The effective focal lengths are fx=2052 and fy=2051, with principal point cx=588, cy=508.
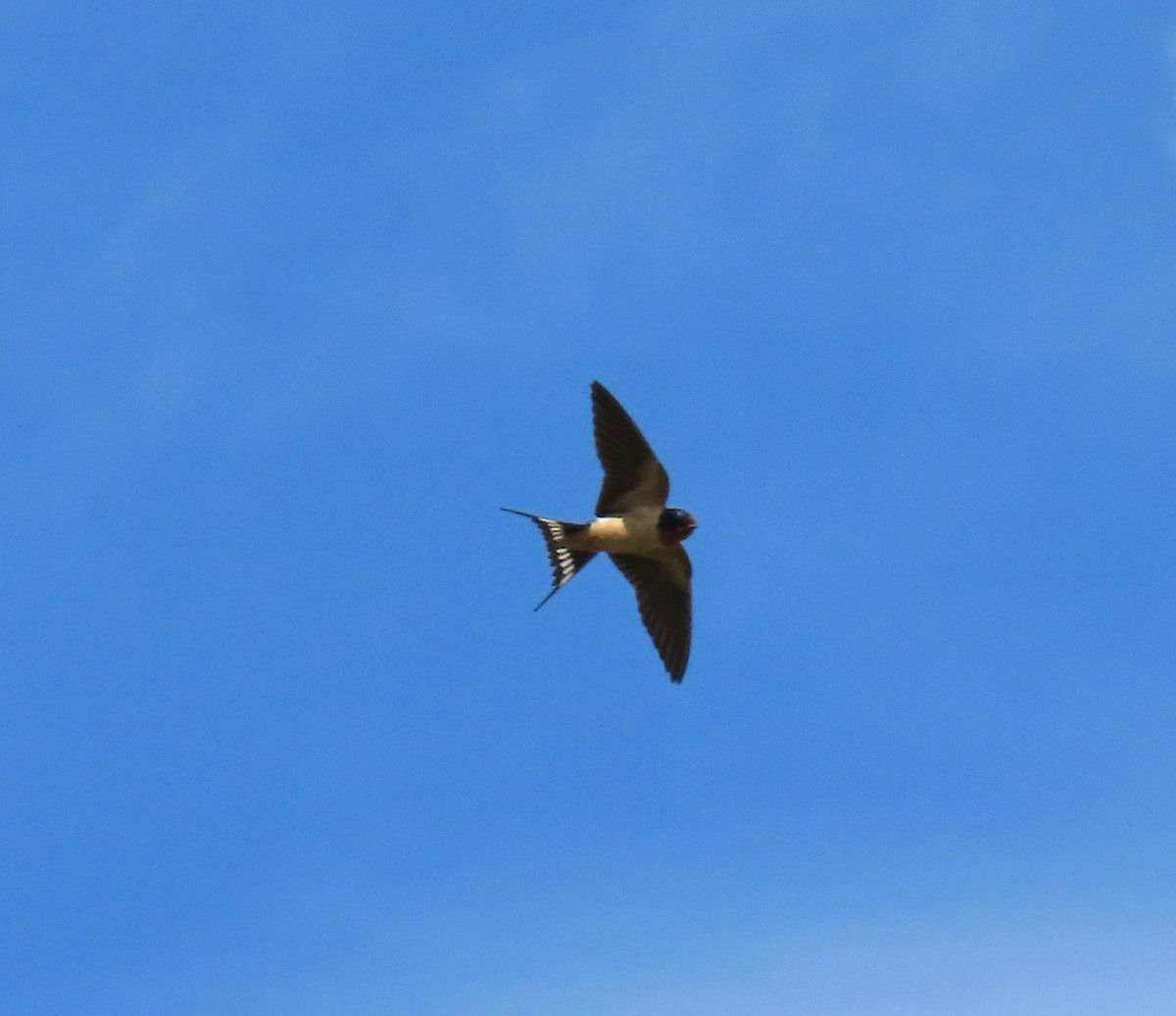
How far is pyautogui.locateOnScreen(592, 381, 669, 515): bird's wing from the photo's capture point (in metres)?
13.1

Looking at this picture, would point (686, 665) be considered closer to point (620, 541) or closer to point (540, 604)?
point (620, 541)

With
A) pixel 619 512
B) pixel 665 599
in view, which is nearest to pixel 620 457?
pixel 619 512

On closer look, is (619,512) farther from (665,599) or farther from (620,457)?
(665,599)

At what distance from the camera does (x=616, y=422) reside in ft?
43.0

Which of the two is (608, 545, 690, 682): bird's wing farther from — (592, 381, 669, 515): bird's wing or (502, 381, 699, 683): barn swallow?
(592, 381, 669, 515): bird's wing

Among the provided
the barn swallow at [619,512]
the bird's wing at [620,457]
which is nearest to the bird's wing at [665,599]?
the barn swallow at [619,512]

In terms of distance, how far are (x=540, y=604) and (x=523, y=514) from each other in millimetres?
913

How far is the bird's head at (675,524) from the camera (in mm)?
13188

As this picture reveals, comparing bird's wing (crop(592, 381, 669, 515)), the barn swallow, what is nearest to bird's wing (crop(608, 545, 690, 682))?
the barn swallow

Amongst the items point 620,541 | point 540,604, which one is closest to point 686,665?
point 620,541

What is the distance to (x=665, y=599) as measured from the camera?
13.8 meters

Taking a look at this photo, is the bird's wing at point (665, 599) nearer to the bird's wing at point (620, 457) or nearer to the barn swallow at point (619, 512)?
the barn swallow at point (619, 512)

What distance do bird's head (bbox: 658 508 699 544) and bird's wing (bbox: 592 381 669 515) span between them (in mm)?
152

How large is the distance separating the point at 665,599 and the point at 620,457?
1169mm
